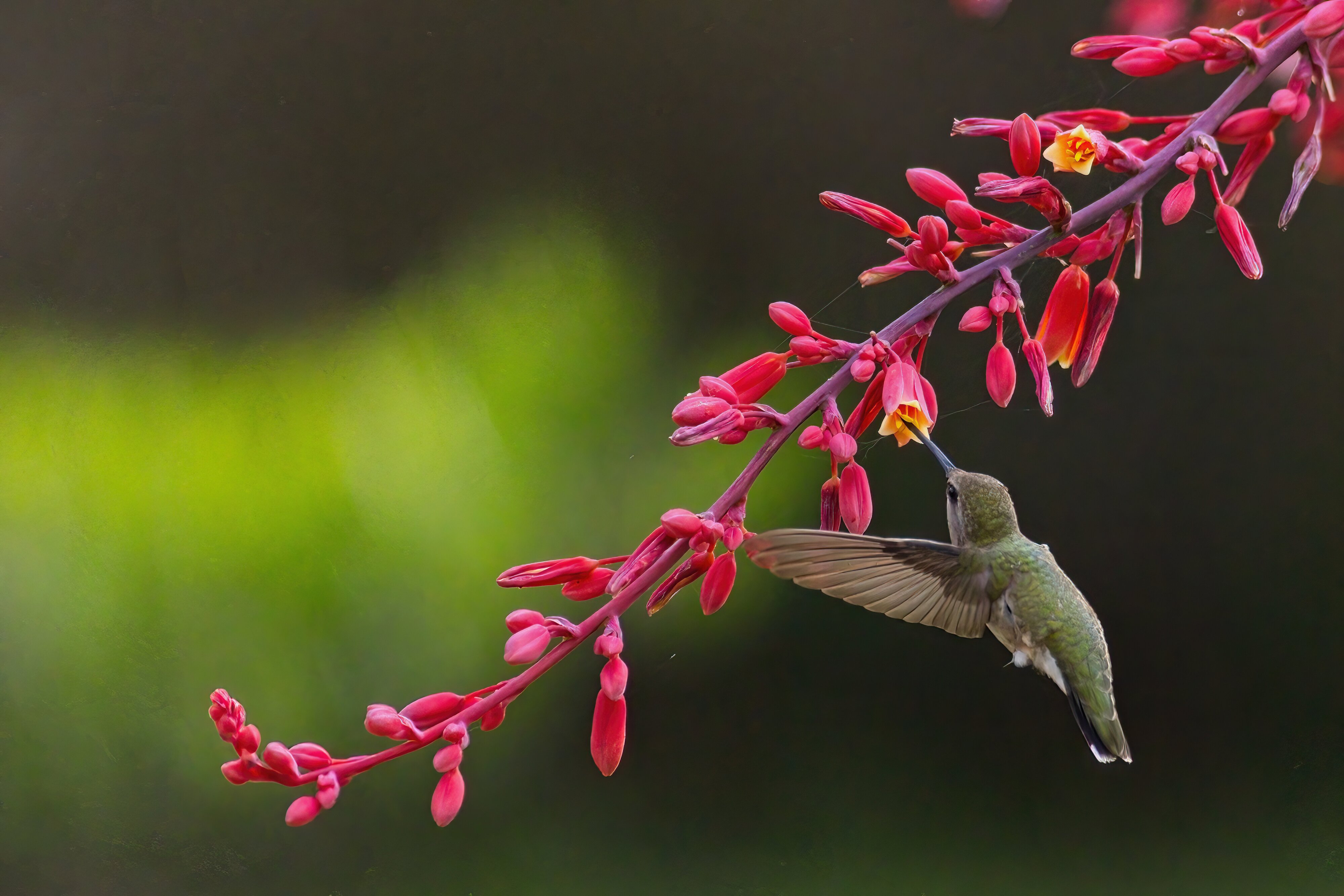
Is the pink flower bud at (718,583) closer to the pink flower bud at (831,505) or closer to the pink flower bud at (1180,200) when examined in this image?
the pink flower bud at (831,505)

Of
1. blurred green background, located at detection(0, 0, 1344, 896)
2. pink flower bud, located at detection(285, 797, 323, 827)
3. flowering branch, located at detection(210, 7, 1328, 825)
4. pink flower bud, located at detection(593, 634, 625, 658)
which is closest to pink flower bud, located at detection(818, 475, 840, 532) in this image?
flowering branch, located at detection(210, 7, 1328, 825)

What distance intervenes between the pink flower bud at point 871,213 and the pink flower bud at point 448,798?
25 cm

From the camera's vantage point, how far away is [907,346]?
0.32 m

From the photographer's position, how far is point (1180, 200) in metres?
0.30

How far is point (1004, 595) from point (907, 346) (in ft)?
0.63

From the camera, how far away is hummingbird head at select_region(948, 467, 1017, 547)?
1.41 feet

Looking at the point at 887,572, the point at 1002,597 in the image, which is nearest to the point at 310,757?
the point at 887,572

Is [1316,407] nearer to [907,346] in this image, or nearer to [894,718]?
[894,718]

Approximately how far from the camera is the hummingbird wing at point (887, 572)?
282 mm

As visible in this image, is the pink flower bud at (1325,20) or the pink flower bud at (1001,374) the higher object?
the pink flower bud at (1325,20)

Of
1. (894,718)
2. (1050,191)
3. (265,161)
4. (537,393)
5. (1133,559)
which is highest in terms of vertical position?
(265,161)

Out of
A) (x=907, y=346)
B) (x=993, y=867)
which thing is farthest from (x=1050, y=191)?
(x=993, y=867)

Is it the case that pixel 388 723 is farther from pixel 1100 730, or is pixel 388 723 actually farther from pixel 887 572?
pixel 1100 730

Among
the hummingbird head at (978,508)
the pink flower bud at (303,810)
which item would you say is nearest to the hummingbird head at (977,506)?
the hummingbird head at (978,508)
